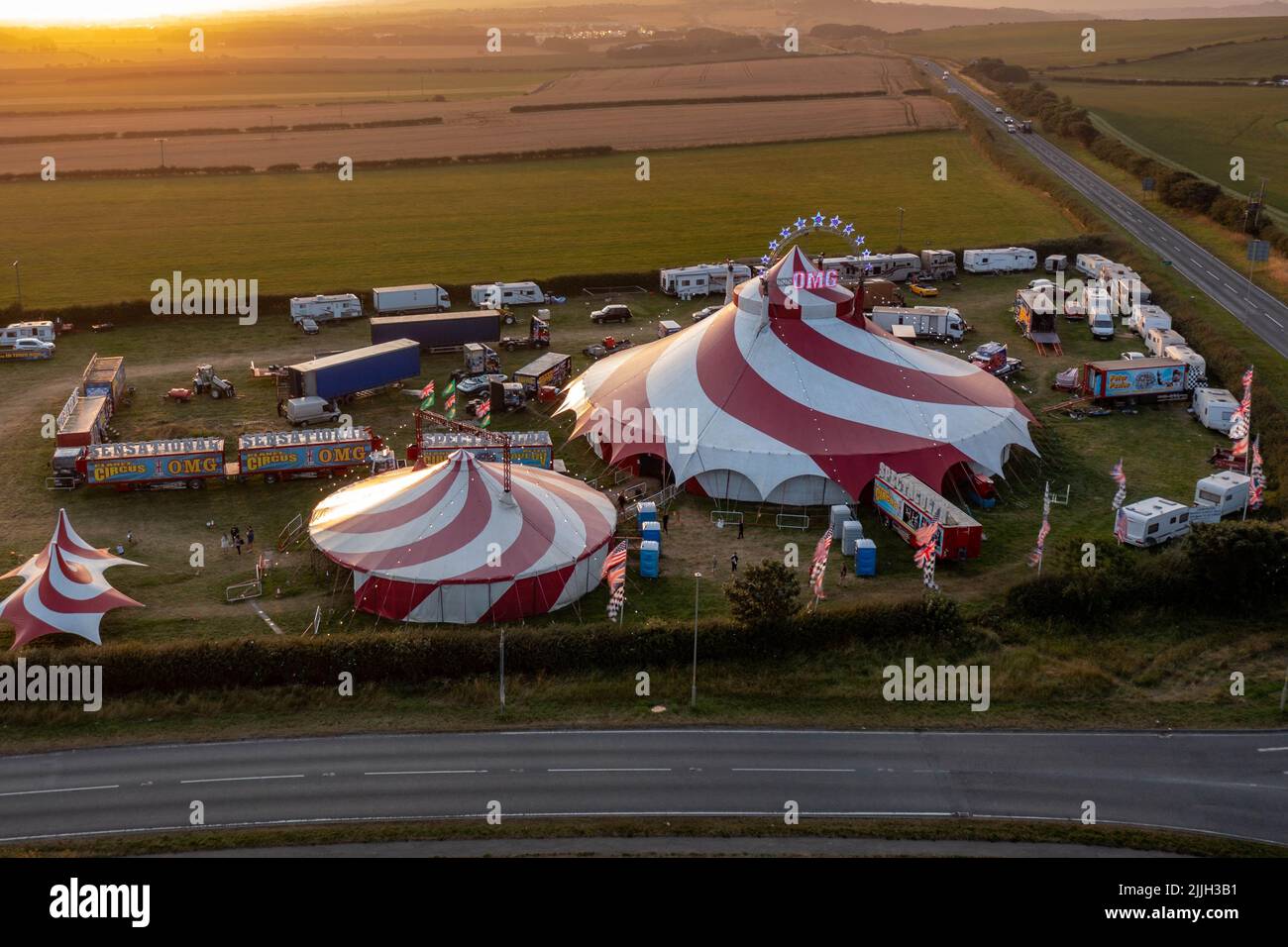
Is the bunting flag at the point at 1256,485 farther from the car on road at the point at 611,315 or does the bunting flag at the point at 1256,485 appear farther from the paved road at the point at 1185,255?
the car on road at the point at 611,315

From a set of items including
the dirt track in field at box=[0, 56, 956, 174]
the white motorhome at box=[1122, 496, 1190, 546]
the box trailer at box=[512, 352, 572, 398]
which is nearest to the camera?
the white motorhome at box=[1122, 496, 1190, 546]

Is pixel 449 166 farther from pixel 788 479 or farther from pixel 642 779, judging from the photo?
pixel 642 779

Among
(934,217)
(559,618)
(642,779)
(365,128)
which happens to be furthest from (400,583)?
(365,128)

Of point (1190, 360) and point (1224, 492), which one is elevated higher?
point (1190, 360)


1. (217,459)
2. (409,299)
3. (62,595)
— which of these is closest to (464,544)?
(62,595)

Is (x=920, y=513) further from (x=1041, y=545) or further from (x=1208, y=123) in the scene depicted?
(x=1208, y=123)

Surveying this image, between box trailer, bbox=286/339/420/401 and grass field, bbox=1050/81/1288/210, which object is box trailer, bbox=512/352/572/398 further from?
grass field, bbox=1050/81/1288/210

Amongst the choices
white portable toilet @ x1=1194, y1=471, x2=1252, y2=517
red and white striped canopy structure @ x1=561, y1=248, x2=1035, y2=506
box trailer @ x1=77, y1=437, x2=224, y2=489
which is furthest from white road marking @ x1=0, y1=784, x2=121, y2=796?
white portable toilet @ x1=1194, y1=471, x2=1252, y2=517
